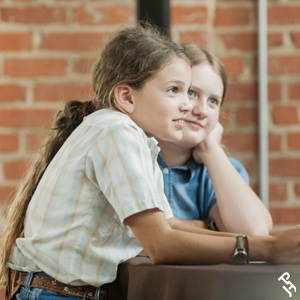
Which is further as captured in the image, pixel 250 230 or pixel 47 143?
pixel 250 230

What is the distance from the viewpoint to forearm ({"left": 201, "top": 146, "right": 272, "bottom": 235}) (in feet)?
4.27

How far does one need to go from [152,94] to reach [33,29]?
844 millimetres

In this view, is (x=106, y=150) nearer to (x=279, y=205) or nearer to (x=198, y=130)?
(x=198, y=130)

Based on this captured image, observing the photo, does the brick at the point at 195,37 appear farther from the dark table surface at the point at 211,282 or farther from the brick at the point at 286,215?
the dark table surface at the point at 211,282

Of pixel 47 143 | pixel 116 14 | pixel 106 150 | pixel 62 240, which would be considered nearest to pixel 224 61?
pixel 116 14

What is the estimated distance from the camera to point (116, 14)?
5.52 feet

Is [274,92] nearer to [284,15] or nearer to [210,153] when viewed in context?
[284,15]

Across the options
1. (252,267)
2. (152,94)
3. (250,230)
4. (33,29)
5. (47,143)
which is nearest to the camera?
(252,267)

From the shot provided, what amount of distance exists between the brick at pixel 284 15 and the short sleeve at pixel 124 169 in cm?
111

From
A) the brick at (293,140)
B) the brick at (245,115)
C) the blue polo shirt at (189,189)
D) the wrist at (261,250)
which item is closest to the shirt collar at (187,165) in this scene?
the blue polo shirt at (189,189)

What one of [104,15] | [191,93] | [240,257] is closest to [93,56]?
[104,15]

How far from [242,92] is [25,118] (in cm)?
90

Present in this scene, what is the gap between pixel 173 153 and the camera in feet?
4.67

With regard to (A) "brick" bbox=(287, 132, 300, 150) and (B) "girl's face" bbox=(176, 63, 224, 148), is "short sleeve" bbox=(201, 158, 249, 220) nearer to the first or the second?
(B) "girl's face" bbox=(176, 63, 224, 148)
